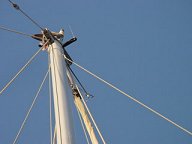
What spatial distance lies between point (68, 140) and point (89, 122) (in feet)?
27.9

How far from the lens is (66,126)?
873cm

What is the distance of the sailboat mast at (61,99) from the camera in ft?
28.1

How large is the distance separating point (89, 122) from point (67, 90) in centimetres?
738

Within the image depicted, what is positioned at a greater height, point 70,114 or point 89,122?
point 89,122

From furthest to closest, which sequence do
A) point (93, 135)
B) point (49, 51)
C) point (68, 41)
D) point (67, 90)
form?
point (93, 135), point (68, 41), point (49, 51), point (67, 90)

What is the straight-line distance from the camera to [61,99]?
9.34m

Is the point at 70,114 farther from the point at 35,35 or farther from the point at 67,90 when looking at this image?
the point at 35,35

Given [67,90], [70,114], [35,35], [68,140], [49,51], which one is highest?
[35,35]

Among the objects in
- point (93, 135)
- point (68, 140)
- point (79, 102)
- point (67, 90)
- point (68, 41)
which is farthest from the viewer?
point (79, 102)

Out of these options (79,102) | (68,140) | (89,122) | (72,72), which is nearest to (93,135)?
(89,122)

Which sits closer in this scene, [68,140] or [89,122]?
[68,140]

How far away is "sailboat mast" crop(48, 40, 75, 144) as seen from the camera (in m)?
8.56

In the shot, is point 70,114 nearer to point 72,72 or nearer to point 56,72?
point 56,72

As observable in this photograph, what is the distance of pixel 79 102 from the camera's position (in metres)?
17.9
